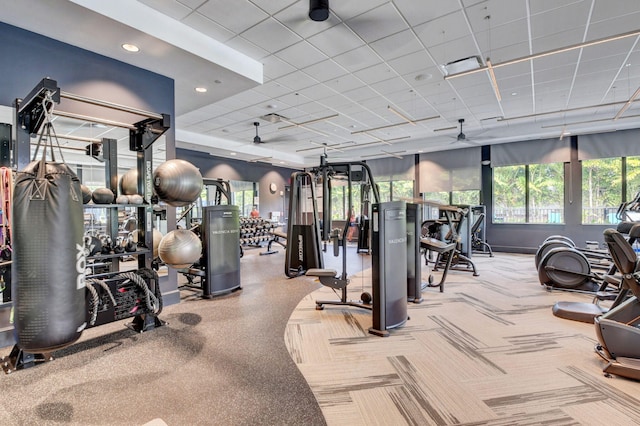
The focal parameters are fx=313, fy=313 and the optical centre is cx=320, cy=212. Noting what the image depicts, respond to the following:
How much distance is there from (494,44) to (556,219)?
23.0 feet

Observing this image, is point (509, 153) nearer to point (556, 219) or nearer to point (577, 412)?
point (556, 219)

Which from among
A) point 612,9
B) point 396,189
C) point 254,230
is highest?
point 612,9

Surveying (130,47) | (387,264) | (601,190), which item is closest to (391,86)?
(387,264)

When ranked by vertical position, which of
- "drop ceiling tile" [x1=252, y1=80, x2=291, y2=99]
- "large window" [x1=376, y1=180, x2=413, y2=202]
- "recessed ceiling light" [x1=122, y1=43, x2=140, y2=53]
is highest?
"drop ceiling tile" [x1=252, y1=80, x2=291, y2=99]

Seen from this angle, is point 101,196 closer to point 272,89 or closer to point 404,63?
point 272,89

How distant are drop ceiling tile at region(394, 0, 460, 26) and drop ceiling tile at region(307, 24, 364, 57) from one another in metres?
0.73

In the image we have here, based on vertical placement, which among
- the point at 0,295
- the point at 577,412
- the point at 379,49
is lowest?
the point at 577,412

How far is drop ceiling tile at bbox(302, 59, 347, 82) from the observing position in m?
5.02

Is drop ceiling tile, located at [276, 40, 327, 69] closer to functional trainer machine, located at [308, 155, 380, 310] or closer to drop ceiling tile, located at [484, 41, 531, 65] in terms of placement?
functional trainer machine, located at [308, 155, 380, 310]

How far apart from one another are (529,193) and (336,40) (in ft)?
27.4

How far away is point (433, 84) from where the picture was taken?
5883mm

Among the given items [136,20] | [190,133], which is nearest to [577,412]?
[136,20]

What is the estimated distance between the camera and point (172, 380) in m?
2.49

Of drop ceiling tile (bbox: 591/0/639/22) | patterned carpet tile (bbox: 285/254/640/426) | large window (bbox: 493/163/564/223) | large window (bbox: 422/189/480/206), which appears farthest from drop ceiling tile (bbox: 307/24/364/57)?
large window (bbox: 493/163/564/223)
